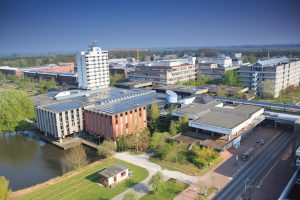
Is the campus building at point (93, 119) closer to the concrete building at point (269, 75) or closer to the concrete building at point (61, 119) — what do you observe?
the concrete building at point (61, 119)

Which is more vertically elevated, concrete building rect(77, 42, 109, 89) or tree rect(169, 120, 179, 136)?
concrete building rect(77, 42, 109, 89)

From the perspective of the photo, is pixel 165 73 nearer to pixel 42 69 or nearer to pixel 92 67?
pixel 92 67

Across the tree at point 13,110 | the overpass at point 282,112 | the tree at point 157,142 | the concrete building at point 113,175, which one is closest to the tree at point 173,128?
the tree at point 157,142

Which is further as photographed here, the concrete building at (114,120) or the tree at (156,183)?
the concrete building at (114,120)

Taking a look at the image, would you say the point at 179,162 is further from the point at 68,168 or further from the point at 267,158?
the point at 68,168

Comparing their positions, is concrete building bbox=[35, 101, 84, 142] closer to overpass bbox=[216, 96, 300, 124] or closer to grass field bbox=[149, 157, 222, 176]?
grass field bbox=[149, 157, 222, 176]

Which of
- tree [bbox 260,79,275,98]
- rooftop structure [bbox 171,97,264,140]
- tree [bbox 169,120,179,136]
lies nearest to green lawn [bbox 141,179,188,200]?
rooftop structure [bbox 171,97,264,140]
